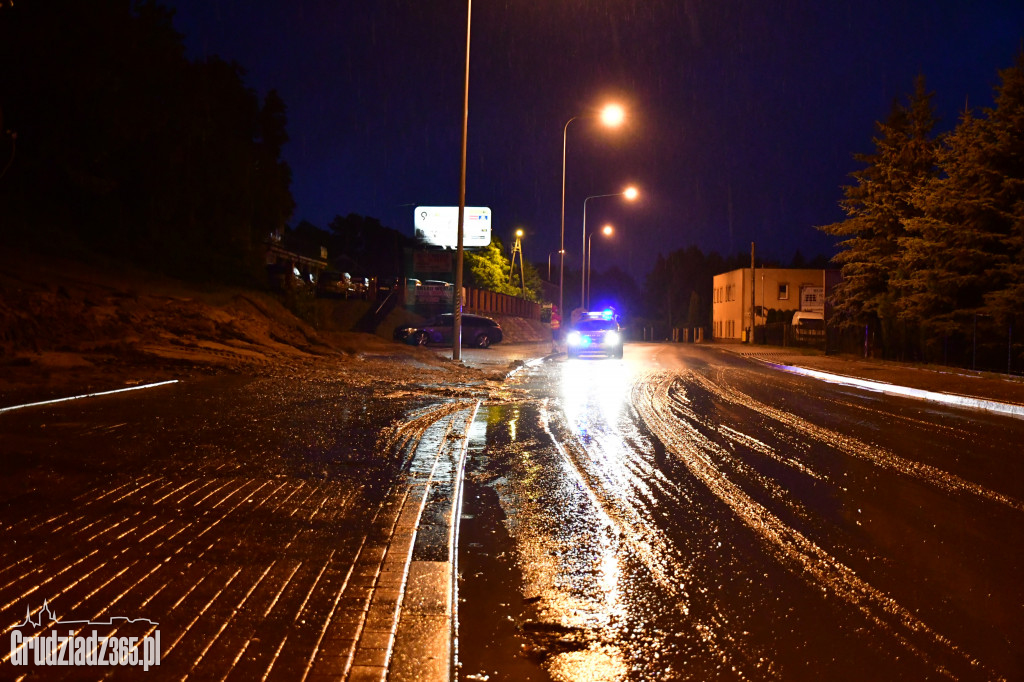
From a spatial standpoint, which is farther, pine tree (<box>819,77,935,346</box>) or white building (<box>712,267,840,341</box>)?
white building (<box>712,267,840,341</box>)

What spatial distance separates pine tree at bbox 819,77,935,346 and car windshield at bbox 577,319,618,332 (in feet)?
36.6

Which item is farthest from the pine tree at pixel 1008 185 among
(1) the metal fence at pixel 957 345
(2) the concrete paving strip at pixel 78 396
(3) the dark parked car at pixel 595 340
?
(2) the concrete paving strip at pixel 78 396

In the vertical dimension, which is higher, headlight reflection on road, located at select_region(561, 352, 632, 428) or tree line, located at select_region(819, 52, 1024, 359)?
tree line, located at select_region(819, 52, 1024, 359)

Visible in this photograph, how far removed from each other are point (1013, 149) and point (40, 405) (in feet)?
87.2

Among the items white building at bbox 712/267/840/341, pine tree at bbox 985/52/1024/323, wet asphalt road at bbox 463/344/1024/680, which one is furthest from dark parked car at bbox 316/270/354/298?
white building at bbox 712/267/840/341

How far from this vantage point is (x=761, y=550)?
229 inches

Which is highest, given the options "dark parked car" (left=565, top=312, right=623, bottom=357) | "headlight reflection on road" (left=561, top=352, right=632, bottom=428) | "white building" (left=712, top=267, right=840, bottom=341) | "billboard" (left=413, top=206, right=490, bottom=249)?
"billboard" (left=413, top=206, right=490, bottom=249)

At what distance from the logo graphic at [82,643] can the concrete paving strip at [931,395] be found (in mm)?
15427

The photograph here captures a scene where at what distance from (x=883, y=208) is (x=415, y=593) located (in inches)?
1366

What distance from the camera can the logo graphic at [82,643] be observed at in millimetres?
3816

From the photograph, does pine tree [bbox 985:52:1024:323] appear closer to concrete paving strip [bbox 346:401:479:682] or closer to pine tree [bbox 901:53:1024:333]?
pine tree [bbox 901:53:1024:333]

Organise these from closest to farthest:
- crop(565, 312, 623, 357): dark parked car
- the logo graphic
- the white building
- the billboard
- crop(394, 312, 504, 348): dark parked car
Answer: the logo graphic < crop(565, 312, 623, 357): dark parked car < crop(394, 312, 504, 348): dark parked car < the billboard < the white building

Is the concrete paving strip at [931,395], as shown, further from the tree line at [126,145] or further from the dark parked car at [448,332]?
the tree line at [126,145]

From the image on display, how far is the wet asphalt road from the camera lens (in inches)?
162
